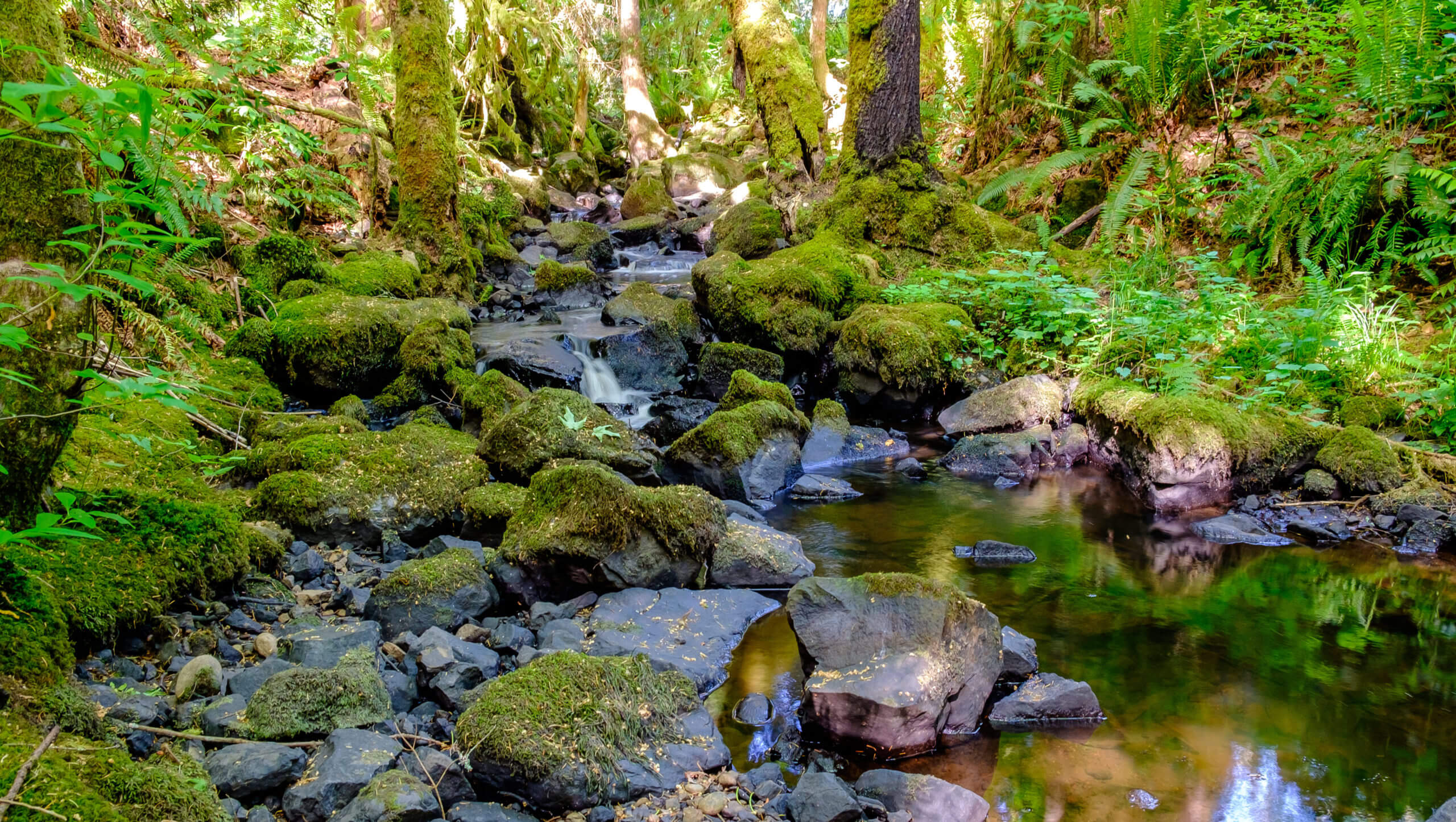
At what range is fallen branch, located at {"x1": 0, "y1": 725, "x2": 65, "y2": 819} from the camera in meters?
1.75

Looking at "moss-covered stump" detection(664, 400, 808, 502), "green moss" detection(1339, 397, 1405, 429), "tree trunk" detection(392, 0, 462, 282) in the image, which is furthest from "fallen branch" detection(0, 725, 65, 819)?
"tree trunk" detection(392, 0, 462, 282)

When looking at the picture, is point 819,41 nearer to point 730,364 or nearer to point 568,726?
point 730,364

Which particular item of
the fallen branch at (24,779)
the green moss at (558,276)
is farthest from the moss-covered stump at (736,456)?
the green moss at (558,276)

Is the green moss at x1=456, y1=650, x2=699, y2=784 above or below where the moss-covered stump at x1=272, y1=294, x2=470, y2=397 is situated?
below

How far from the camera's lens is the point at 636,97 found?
19781 mm

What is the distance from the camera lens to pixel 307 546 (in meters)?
4.43

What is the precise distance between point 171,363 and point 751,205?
7.77 meters

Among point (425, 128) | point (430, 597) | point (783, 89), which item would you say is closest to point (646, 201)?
point (783, 89)

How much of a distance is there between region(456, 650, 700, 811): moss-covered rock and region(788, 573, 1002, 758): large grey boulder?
60 cm

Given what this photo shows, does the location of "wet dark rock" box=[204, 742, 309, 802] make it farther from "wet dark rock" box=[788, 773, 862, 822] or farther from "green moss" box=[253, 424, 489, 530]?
"green moss" box=[253, 424, 489, 530]

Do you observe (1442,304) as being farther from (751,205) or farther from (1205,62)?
(751,205)

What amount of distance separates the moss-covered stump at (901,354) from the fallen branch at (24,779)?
685 cm

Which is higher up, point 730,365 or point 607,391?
point 730,365

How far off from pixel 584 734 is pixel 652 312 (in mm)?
6798
